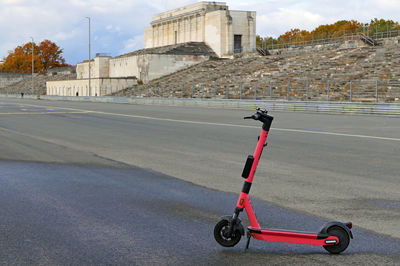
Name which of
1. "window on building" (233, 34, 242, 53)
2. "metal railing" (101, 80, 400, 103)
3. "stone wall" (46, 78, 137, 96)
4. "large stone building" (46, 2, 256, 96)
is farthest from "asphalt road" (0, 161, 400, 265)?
"window on building" (233, 34, 242, 53)

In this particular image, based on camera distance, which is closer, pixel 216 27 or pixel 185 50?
pixel 185 50

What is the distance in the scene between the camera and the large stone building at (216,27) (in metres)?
81.1

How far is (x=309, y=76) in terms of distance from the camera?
46.1m

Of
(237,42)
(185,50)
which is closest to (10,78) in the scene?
(185,50)

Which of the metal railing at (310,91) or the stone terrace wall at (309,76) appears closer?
the metal railing at (310,91)

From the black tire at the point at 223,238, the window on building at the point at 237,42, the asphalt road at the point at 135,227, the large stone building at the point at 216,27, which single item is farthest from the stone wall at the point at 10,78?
the black tire at the point at 223,238

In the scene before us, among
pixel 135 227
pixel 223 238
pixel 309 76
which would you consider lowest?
pixel 135 227

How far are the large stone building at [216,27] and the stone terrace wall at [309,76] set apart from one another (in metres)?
12.3

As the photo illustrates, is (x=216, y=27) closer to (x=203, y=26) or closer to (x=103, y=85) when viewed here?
(x=203, y=26)

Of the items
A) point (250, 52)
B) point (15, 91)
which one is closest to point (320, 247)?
point (250, 52)

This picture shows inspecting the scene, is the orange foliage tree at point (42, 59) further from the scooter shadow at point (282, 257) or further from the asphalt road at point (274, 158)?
the scooter shadow at point (282, 257)

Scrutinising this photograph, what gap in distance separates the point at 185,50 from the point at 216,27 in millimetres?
6823

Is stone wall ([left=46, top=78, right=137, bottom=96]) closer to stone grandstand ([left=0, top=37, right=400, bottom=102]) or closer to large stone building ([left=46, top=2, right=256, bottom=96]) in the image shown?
large stone building ([left=46, top=2, right=256, bottom=96])

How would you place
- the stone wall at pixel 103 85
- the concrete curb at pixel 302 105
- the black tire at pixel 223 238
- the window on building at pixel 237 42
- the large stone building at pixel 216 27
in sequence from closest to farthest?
1. the black tire at pixel 223 238
2. the concrete curb at pixel 302 105
3. the stone wall at pixel 103 85
4. the large stone building at pixel 216 27
5. the window on building at pixel 237 42
